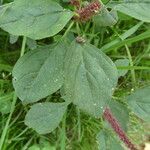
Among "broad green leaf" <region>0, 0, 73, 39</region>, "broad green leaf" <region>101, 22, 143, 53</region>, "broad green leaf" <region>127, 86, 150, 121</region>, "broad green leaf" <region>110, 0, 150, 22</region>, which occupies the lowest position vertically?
"broad green leaf" <region>127, 86, 150, 121</region>

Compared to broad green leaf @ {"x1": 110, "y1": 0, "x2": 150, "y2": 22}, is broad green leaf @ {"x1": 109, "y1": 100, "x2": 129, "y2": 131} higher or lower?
broad green leaf @ {"x1": 110, "y1": 0, "x2": 150, "y2": 22}

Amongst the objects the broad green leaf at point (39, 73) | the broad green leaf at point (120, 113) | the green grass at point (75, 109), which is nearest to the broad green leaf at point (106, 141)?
the broad green leaf at point (120, 113)

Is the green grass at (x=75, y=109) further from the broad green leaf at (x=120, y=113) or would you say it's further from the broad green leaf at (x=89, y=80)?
the broad green leaf at (x=89, y=80)

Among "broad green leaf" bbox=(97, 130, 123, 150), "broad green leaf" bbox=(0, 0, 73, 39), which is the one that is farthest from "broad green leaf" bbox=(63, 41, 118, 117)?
"broad green leaf" bbox=(97, 130, 123, 150)

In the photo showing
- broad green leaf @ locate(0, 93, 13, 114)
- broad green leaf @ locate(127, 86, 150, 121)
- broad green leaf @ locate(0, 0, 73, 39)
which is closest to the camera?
broad green leaf @ locate(0, 0, 73, 39)

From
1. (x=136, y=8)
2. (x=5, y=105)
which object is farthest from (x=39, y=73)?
(x=5, y=105)

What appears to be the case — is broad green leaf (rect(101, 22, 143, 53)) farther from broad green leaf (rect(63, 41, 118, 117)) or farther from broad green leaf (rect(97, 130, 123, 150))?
broad green leaf (rect(63, 41, 118, 117))

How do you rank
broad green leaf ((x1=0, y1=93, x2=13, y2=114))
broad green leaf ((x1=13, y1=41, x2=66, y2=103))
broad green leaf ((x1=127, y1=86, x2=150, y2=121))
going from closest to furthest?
1. broad green leaf ((x1=13, y1=41, x2=66, y2=103))
2. broad green leaf ((x1=127, y1=86, x2=150, y2=121))
3. broad green leaf ((x1=0, y1=93, x2=13, y2=114))

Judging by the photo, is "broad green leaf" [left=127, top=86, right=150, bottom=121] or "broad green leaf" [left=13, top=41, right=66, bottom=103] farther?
"broad green leaf" [left=127, top=86, right=150, bottom=121]
